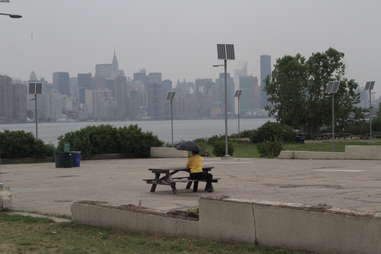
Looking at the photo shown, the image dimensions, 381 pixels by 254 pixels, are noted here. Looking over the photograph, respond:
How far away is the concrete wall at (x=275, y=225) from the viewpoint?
7.07 metres

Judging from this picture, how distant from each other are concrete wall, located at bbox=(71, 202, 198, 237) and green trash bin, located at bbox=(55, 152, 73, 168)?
58.8 feet

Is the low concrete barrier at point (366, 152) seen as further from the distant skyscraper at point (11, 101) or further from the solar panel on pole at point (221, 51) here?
the distant skyscraper at point (11, 101)

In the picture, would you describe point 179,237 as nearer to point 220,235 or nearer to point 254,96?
point 220,235

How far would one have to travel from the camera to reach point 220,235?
8625 mm

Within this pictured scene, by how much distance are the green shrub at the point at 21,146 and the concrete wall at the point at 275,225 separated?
82.4 ft

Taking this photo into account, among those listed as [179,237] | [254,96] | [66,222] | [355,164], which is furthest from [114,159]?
[254,96]

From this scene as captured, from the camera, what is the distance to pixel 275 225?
26.0 ft

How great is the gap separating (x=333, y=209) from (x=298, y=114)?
198ft

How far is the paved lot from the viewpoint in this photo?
1358cm

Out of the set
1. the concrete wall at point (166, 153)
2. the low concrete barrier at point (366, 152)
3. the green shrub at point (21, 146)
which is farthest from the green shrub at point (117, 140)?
the low concrete barrier at point (366, 152)

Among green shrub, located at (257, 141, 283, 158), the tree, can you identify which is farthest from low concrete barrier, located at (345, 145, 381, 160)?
the tree

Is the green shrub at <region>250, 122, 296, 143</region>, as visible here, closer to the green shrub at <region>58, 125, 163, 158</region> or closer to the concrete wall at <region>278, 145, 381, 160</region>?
the green shrub at <region>58, 125, 163, 158</region>

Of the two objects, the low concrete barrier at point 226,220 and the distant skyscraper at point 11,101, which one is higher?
the distant skyscraper at point 11,101

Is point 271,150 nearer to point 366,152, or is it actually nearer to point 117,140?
point 366,152
